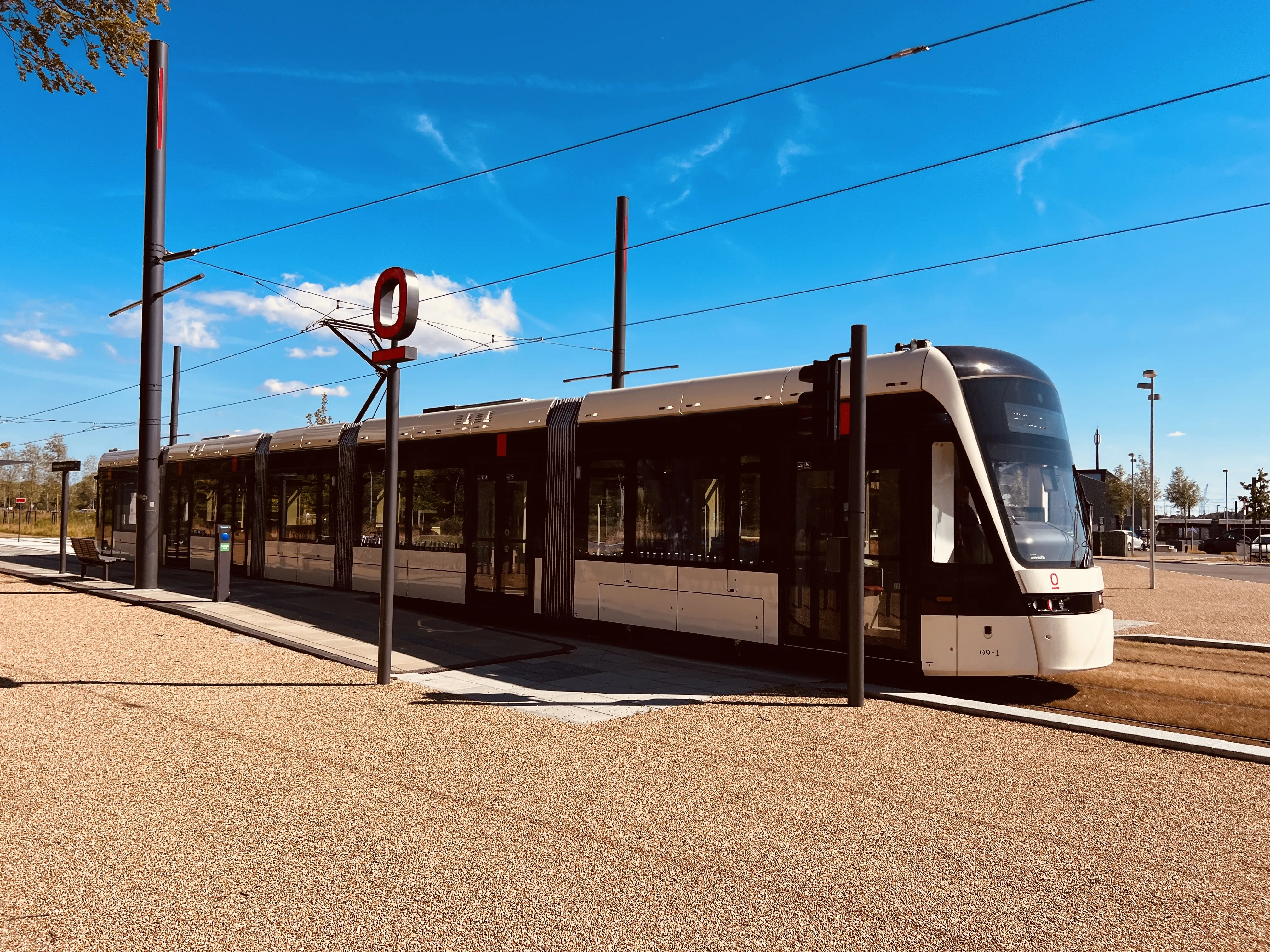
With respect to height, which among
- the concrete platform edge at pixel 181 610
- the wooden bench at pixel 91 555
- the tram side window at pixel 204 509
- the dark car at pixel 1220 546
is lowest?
the dark car at pixel 1220 546

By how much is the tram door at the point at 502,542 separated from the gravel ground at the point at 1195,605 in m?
8.87

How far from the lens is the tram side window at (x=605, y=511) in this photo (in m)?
10.7

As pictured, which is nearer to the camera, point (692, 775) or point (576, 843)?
point (576, 843)

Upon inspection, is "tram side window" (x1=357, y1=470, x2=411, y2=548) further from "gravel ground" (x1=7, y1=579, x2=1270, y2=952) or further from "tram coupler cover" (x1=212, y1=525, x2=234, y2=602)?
"gravel ground" (x1=7, y1=579, x2=1270, y2=952)

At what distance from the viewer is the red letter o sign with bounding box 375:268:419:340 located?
8.30 meters

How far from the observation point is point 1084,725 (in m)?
6.81

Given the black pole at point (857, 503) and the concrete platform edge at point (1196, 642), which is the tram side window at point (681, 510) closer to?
the black pole at point (857, 503)

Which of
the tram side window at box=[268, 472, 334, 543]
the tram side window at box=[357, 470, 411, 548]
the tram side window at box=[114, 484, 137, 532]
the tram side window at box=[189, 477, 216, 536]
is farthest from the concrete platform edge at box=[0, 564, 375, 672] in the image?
the tram side window at box=[357, 470, 411, 548]

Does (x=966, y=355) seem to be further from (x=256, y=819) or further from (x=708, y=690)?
(x=256, y=819)

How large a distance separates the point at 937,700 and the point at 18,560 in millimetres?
23550

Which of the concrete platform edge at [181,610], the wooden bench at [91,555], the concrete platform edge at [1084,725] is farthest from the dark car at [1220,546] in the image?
the concrete platform edge at [181,610]

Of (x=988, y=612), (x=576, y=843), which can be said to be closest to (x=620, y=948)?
(x=576, y=843)

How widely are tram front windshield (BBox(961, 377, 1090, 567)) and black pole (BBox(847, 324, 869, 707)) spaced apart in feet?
3.36

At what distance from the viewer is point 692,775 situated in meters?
5.54
